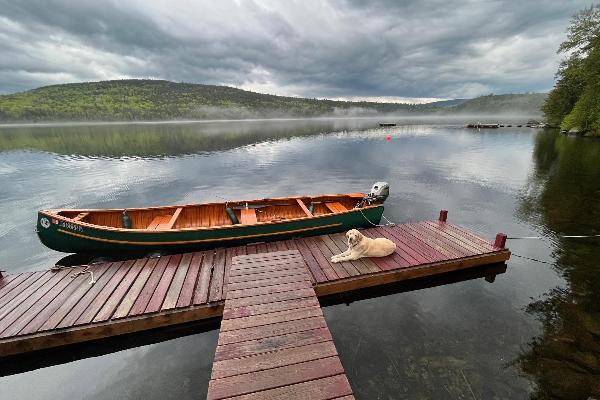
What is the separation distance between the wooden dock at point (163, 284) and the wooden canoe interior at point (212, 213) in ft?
6.75

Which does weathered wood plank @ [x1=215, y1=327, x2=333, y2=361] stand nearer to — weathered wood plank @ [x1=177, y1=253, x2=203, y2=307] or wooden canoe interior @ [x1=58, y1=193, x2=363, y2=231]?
weathered wood plank @ [x1=177, y1=253, x2=203, y2=307]

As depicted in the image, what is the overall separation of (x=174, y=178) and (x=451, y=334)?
1145 inches

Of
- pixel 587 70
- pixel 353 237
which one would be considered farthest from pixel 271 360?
pixel 587 70

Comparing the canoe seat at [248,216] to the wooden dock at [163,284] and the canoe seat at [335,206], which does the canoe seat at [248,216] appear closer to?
the wooden dock at [163,284]

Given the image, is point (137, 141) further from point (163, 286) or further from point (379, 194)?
point (163, 286)

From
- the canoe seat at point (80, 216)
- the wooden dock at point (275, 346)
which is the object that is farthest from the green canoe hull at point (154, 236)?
the wooden dock at point (275, 346)

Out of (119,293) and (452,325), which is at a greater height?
(119,293)

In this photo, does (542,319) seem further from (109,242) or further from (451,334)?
(109,242)

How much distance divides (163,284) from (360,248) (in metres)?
6.59

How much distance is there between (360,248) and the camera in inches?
378

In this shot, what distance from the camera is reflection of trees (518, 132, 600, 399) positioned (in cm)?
609

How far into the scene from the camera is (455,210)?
60.1 ft

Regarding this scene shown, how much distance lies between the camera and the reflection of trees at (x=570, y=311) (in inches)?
240

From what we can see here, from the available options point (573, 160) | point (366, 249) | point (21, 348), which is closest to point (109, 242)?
point (21, 348)
